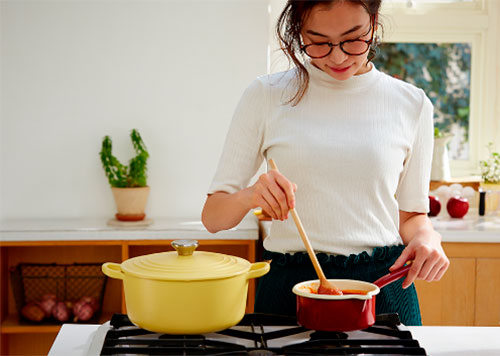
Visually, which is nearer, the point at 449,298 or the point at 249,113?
the point at 249,113

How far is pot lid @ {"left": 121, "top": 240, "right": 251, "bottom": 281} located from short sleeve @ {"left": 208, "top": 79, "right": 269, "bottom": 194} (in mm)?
331

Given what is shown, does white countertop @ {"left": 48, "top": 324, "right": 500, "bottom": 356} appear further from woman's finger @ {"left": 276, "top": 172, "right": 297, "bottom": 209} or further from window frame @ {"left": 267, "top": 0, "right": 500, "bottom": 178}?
window frame @ {"left": 267, "top": 0, "right": 500, "bottom": 178}

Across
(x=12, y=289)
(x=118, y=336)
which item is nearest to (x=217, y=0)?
(x=12, y=289)

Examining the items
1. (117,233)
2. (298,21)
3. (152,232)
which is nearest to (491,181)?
(152,232)

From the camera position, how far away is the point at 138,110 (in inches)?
109

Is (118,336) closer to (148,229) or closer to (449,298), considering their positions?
(148,229)

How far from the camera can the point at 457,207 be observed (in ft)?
8.93

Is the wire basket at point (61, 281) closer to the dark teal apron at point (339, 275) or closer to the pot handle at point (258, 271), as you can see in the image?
the dark teal apron at point (339, 275)

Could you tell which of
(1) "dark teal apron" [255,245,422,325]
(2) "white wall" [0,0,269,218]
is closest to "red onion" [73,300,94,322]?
(2) "white wall" [0,0,269,218]

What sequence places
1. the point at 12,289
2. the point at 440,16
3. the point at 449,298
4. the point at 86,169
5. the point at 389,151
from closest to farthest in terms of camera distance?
the point at 389,151 < the point at 449,298 < the point at 12,289 < the point at 86,169 < the point at 440,16

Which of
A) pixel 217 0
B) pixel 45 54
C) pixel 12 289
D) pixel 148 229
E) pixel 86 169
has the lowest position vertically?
pixel 12 289

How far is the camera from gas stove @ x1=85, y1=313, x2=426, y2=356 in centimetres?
84

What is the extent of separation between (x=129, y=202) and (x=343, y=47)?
1.63 metres

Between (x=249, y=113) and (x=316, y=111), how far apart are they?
0.46 ft
